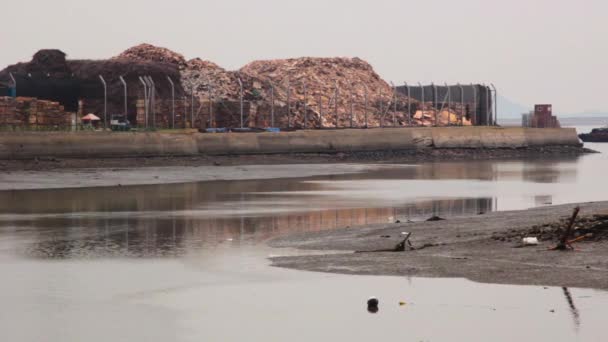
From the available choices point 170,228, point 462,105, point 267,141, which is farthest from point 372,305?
point 462,105

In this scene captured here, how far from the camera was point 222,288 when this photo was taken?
18719 mm

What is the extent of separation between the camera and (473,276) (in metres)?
19.0

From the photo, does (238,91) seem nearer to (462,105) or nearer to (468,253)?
(462,105)

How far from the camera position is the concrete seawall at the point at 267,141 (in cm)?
5997

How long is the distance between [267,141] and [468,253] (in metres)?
50.4

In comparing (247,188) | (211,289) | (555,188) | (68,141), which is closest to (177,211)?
(247,188)

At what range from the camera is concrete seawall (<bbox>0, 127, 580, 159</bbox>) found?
197ft

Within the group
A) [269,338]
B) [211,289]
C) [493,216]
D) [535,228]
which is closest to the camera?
[269,338]

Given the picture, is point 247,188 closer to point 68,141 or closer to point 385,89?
point 68,141

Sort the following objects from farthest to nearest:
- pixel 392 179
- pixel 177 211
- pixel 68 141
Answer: pixel 68 141 → pixel 392 179 → pixel 177 211

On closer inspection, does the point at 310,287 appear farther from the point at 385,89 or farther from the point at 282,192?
the point at 385,89

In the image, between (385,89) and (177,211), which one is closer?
(177,211)

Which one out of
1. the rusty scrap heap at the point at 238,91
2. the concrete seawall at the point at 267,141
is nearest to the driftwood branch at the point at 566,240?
the concrete seawall at the point at 267,141

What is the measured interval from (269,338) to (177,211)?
1865 cm
